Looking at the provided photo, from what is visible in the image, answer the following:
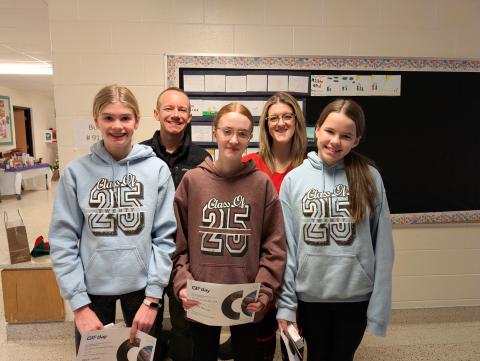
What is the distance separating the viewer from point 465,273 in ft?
8.93

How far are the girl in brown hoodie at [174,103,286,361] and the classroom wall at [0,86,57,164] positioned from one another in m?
9.64

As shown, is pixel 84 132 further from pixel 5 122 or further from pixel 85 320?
pixel 5 122

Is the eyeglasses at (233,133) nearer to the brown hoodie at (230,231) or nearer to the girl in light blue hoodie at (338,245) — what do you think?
the brown hoodie at (230,231)

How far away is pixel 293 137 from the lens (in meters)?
1.73

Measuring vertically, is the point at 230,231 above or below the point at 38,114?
below

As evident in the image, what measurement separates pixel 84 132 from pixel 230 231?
1524 mm

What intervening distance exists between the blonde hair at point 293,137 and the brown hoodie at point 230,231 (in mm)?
350

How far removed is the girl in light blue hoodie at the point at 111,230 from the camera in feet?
4.29

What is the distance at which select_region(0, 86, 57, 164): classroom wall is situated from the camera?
384 inches

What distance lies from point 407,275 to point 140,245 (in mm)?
2189

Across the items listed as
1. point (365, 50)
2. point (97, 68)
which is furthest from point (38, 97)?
point (365, 50)

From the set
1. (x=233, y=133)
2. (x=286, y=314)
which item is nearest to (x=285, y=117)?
(x=233, y=133)

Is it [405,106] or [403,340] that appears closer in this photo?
[403,340]

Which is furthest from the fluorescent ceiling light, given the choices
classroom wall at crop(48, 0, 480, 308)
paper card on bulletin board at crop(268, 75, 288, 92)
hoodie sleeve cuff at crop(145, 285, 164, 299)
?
hoodie sleeve cuff at crop(145, 285, 164, 299)
